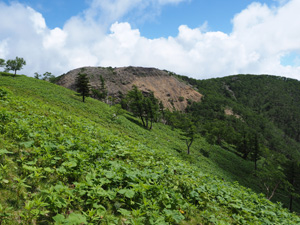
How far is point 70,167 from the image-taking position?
16.9ft

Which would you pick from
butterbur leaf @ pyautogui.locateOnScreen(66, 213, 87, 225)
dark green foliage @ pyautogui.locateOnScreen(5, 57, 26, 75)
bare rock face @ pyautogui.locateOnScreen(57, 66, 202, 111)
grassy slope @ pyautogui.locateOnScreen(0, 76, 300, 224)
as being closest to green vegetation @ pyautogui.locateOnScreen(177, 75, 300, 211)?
bare rock face @ pyautogui.locateOnScreen(57, 66, 202, 111)

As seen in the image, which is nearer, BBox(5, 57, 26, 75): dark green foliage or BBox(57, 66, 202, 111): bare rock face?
BBox(5, 57, 26, 75): dark green foliage

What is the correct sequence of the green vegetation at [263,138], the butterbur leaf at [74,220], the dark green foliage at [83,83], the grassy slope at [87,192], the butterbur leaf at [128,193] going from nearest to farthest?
the butterbur leaf at [74,220], the grassy slope at [87,192], the butterbur leaf at [128,193], the dark green foliage at [83,83], the green vegetation at [263,138]

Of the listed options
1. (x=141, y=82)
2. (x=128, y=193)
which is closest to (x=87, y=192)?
(x=128, y=193)

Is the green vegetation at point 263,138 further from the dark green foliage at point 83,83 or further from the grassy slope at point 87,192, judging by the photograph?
the dark green foliage at point 83,83

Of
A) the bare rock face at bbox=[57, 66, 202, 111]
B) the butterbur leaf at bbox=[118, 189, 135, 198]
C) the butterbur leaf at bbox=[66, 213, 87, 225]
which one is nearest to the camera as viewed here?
the butterbur leaf at bbox=[66, 213, 87, 225]

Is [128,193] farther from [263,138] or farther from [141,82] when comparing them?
[263,138]

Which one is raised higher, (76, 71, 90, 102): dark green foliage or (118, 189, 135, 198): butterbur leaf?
(76, 71, 90, 102): dark green foliage

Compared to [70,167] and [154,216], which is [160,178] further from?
[70,167]

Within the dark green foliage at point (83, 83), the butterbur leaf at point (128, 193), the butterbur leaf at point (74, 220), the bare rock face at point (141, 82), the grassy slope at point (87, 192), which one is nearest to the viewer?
the butterbur leaf at point (74, 220)

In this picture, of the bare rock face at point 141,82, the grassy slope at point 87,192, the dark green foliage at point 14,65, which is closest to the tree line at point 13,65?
the dark green foliage at point 14,65

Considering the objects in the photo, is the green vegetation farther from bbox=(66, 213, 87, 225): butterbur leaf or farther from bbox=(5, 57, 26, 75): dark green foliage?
bbox=(5, 57, 26, 75): dark green foliage

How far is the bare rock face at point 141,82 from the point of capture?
339 ft

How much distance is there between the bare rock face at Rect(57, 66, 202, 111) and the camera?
103325 millimetres
